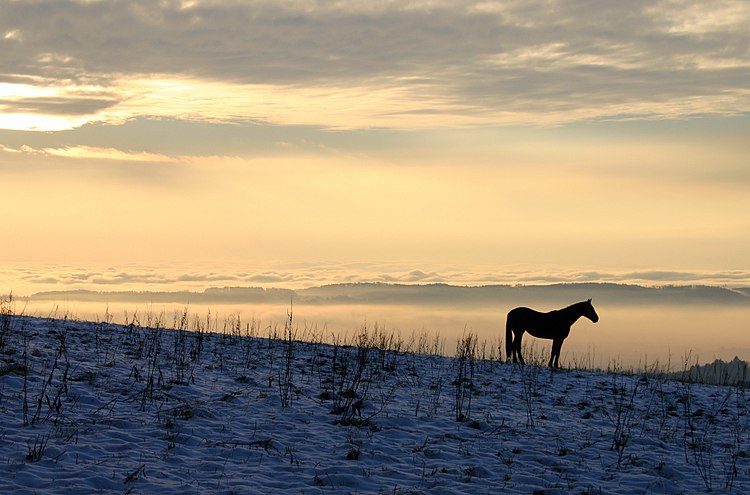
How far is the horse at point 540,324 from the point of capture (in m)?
25.8

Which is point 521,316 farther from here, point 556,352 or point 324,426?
point 324,426

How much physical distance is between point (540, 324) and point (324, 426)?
14598 mm

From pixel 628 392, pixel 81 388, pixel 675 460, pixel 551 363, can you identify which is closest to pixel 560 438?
pixel 675 460

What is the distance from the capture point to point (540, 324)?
26.1 metres

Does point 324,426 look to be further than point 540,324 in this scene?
No

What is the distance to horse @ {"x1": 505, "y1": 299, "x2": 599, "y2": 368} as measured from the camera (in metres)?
25.8

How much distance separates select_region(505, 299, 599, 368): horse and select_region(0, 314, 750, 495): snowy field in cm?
533

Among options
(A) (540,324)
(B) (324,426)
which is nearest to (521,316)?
(A) (540,324)

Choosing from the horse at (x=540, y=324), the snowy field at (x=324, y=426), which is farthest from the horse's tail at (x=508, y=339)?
the snowy field at (x=324, y=426)

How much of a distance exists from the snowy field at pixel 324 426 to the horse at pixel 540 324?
5330 mm

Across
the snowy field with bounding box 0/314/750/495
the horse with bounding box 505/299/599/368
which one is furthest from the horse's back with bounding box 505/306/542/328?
the snowy field with bounding box 0/314/750/495

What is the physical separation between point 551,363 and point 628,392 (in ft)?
18.1

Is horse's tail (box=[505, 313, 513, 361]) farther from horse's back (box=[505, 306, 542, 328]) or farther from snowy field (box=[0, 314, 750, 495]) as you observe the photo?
snowy field (box=[0, 314, 750, 495])

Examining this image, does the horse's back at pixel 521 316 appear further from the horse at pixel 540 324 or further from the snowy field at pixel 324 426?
the snowy field at pixel 324 426
